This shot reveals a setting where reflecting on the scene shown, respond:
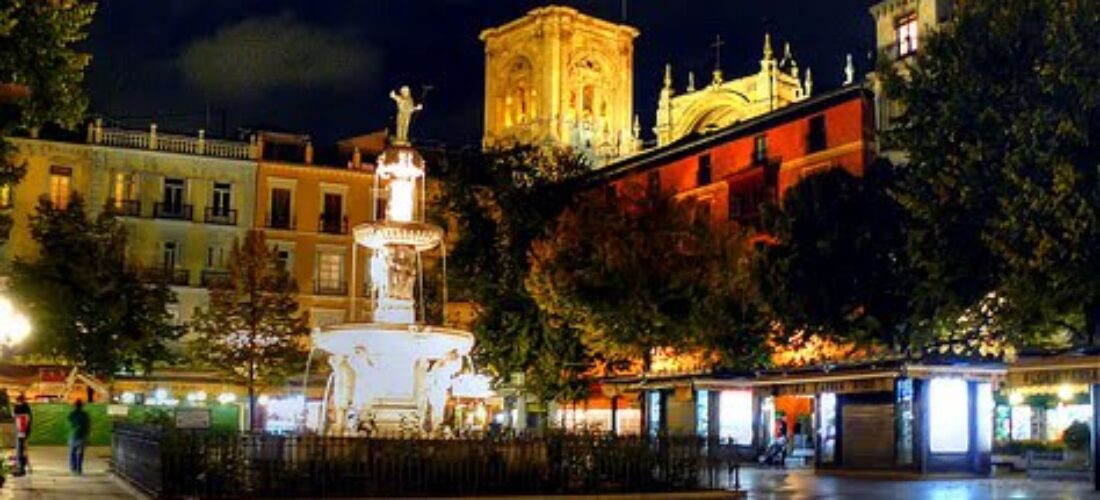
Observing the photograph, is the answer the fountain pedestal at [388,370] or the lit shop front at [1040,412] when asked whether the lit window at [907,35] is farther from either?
the fountain pedestal at [388,370]

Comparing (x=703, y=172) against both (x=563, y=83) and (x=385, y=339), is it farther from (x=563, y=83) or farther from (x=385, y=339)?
(x=563, y=83)

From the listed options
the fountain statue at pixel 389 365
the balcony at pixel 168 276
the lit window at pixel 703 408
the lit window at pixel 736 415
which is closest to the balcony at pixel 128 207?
the balcony at pixel 168 276

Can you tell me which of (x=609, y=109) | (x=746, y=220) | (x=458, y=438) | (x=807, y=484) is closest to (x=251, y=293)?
(x=746, y=220)

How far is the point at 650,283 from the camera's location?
45.3 m

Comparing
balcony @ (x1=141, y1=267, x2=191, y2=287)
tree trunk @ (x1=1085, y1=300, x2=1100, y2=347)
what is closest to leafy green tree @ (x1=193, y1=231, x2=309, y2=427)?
balcony @ (x1=141, y1=267, x2=191, y2=287)

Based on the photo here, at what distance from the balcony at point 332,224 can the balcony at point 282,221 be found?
1314mm

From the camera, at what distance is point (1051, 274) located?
27344mm

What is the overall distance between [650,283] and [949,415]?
12.0m

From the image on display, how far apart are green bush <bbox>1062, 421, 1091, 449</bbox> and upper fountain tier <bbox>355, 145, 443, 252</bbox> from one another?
20.2m

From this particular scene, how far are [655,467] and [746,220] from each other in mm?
32197

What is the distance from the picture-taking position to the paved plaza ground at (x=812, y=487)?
2536 cm

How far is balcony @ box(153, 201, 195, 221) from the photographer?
Result: 219 feet

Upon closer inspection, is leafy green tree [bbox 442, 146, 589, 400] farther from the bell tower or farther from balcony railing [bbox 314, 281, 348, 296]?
the bell tower

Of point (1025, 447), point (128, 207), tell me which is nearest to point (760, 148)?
point (1025, 447)
